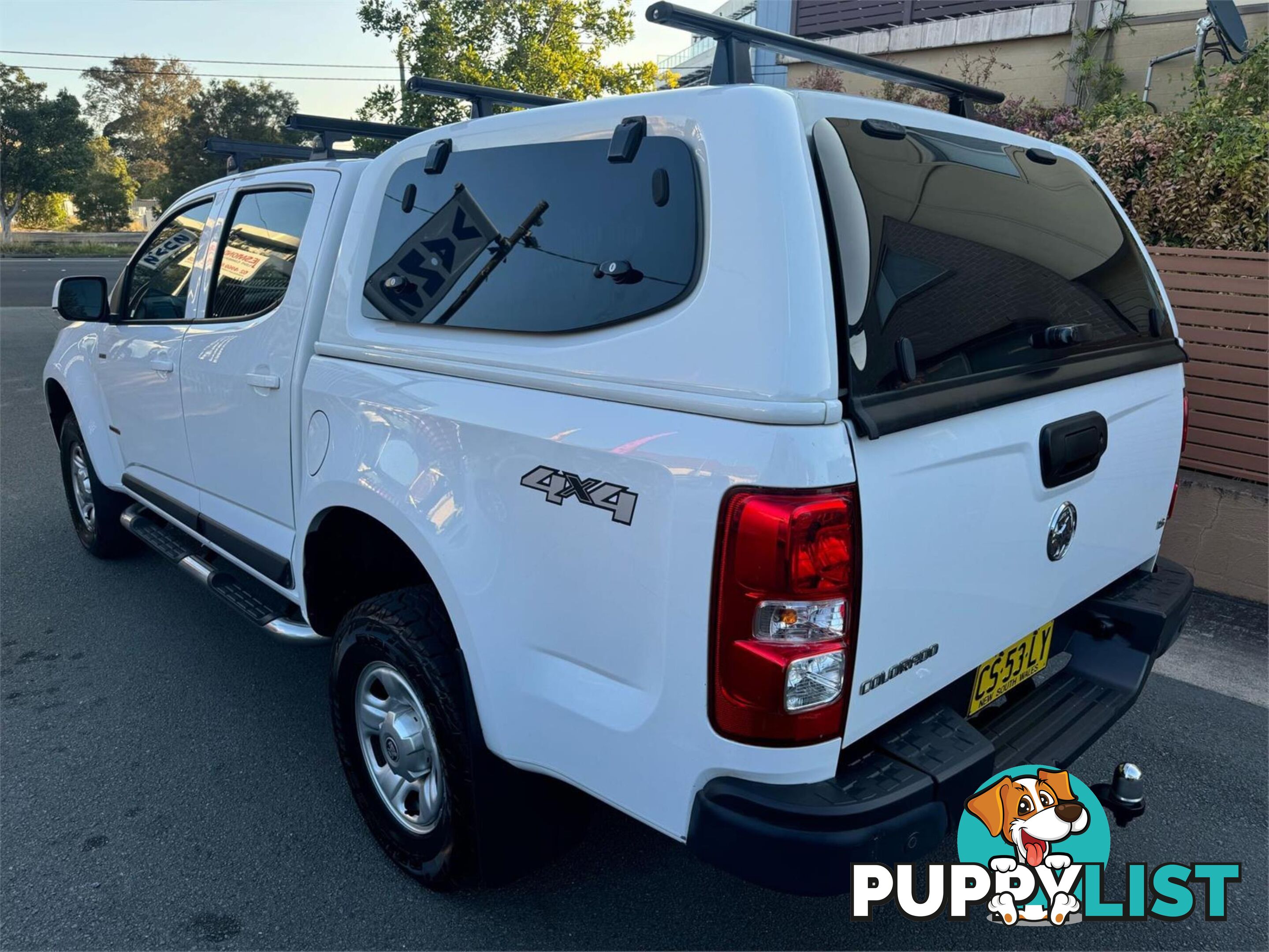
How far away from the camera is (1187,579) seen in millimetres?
2910

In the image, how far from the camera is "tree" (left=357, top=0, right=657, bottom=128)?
1734 cm

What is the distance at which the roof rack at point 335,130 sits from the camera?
380 centimetres

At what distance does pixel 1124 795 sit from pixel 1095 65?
439 inches

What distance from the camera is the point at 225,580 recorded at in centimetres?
353

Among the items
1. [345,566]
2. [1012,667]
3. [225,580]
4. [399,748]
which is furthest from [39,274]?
[1012,667]

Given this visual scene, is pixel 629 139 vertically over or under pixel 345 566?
over

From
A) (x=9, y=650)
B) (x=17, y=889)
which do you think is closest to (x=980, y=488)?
(x=17, y=889)

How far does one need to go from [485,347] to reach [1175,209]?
17.3 ft

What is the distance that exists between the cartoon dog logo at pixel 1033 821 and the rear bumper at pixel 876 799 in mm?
105

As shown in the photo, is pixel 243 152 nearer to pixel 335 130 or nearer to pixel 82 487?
pixel 335 130

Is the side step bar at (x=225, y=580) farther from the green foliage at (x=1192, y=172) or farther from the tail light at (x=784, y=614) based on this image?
Answer: the green foliage at (x=1192, y=172)

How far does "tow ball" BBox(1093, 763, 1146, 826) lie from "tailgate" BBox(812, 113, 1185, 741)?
340 mm

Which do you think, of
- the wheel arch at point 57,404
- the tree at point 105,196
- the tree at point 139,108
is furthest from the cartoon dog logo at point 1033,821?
the tree at point 139,108

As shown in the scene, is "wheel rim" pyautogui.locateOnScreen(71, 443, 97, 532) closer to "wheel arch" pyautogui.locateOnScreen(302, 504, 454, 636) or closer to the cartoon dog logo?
"wheel arch" pyautogui.locateOnScreen(302, 504, 454, 636)
